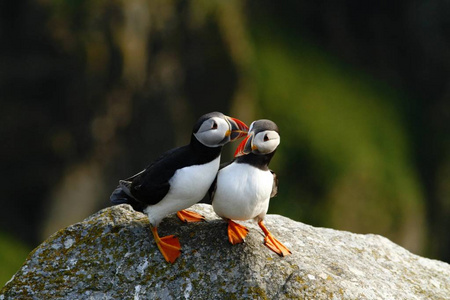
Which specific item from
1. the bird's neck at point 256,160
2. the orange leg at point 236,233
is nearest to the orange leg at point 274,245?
the orange leg at point 236,233

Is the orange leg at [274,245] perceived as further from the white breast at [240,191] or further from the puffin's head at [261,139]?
the puffin's head at [261,139]

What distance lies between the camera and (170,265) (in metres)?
7.04

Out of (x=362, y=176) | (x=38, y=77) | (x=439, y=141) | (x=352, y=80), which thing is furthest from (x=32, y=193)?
(x=439, y=141)

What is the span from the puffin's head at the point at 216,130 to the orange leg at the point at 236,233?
3.33 feet

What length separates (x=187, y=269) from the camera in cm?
700

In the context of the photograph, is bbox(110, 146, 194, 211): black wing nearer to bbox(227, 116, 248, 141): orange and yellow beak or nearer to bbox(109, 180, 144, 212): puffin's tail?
bbox(109, 180, 144, 212): puffin's tail

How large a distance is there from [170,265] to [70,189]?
1958 cm

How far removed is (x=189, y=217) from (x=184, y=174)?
90 centimetres

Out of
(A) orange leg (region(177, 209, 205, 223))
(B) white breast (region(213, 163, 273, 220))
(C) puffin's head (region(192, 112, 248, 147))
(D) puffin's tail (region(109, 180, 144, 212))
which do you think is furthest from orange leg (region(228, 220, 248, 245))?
(D) puffin's tail (region(109, 180, 144, 212))

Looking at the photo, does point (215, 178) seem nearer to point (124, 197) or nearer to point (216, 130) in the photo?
point (216, 130)

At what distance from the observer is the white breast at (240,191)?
276 inches

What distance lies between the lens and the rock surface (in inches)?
269

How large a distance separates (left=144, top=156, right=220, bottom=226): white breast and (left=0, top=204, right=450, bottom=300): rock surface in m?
0.44

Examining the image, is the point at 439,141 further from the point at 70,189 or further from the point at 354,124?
the point at 70,189
